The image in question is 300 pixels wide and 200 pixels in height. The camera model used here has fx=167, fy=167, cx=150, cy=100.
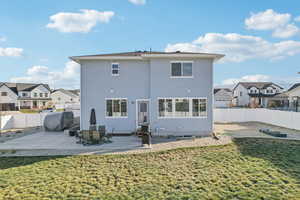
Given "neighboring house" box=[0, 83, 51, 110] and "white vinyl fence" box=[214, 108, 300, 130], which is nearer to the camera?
"white vinyl fence" box=[214, 108, 300, 130]

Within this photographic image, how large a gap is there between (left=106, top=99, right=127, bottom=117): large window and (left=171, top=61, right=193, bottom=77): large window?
410 cm

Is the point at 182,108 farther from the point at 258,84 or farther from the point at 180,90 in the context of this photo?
the point at 258,84

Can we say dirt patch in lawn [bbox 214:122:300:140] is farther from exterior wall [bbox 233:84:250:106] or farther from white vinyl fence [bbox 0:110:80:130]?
exterior wall [bbox 233:84:250:106]

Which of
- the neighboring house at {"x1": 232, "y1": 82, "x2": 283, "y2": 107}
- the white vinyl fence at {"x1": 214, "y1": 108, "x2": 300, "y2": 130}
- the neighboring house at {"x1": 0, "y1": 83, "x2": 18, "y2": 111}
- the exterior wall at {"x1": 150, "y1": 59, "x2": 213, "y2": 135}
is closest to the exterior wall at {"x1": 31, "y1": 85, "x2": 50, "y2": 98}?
the neighboring house at {"x1": 0, "y1": 83, "x2": 18, "y2": 111}

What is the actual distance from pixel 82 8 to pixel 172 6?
674 centimetres

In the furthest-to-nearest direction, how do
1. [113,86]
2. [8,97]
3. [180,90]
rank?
[8,97], [113,86], [180,90]

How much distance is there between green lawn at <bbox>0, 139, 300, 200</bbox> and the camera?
497 centimetres

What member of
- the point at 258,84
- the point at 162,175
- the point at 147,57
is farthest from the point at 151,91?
the point at 258,84

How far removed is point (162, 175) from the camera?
608 centimetres

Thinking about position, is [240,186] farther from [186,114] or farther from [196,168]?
[186,114]

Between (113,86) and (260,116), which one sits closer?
(113,86)

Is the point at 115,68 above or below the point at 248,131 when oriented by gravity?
above

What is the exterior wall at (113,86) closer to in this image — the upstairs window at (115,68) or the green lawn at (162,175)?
the upstairs window at (115,68)

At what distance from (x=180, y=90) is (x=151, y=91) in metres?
2.04
